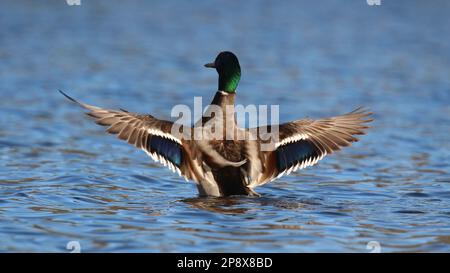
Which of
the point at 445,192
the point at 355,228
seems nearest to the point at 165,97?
the point at 445,192

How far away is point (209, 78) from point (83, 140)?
4.85 m

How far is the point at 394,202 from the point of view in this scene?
813 cm

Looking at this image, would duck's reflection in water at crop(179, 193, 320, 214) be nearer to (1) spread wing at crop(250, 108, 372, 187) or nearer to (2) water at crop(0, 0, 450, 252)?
(2) water at crop(0, 0, 450, 252)

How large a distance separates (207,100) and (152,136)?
577 cm

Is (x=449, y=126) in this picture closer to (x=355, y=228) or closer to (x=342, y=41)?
(x=355, y=228)

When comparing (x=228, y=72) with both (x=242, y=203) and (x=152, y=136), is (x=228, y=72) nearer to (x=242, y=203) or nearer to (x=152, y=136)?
(x=152, y=136)

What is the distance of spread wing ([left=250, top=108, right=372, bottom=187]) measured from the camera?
7.98 meters

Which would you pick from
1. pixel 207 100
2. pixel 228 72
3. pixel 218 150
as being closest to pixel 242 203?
pixel 218 150

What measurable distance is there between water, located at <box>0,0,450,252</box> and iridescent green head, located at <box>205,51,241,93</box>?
1.04 m

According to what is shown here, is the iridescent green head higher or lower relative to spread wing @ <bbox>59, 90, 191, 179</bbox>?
higher

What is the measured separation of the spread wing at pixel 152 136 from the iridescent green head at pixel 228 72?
2.63 feet

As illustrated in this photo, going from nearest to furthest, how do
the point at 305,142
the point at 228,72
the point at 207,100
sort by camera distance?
the point at 305,142, the point at 228,72, the point at 207,100

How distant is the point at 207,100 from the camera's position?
13414mm

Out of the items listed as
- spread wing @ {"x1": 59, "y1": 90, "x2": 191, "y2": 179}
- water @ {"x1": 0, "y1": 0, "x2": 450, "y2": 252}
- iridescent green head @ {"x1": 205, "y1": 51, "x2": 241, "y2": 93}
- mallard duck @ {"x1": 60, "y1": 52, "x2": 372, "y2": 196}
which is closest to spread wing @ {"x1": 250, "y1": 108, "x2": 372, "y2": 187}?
mallard duck @ {"x1": 60, "y1": 52, "x2": 372, "y2": 196}
